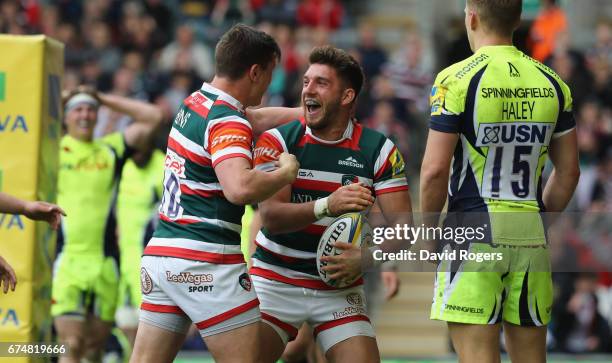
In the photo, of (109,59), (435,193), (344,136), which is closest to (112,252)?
(344,136)

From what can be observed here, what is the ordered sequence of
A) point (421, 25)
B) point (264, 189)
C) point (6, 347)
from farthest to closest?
point (421, 25), point (6, 347), point (264, 189)

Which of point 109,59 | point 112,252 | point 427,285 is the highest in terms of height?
point 109,59

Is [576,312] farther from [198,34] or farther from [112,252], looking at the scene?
[198,34]

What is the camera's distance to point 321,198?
20.6 feet

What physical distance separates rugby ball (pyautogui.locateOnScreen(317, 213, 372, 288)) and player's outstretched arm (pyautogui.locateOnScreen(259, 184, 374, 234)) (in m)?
0.15

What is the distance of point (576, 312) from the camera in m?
13.2

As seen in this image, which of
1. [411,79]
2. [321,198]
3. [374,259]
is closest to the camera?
[321,198]

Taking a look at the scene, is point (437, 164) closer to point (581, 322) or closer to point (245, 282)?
point (245, 282)

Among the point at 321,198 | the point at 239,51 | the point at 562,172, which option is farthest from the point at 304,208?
the point at 562,172

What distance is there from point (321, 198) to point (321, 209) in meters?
0.26

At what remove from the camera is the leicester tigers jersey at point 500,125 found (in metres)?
5.78

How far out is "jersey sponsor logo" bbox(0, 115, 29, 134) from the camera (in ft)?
23.6

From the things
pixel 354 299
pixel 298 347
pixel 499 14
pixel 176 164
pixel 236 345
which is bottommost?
pixel 298 347

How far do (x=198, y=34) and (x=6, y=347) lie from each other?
A: 10881mm
